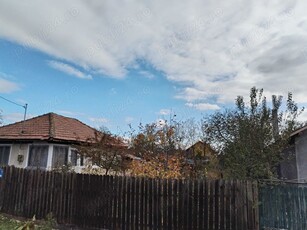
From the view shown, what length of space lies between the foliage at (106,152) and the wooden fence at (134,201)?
3552 mm

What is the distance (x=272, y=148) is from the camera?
A: 11383 millimetres

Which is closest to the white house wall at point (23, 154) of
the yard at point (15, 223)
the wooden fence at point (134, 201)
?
the wooden fence at point (134, 201)

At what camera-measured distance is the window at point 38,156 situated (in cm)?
1609

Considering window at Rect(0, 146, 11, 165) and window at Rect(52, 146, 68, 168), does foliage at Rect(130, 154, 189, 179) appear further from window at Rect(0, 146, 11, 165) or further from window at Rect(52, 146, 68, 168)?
window at Rect(0, 146, 11, 165)

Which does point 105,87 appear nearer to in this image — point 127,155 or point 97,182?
point 127,155

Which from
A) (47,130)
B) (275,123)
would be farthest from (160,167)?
(47,130)

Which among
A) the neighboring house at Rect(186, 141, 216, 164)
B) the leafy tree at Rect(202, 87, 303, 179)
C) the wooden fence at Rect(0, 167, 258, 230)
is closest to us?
the wooden fence at Rect(0, 167, 258, 230)

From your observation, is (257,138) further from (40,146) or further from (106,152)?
(40,146)

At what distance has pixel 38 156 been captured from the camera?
16.3 m

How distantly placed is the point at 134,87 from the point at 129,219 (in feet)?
24.8

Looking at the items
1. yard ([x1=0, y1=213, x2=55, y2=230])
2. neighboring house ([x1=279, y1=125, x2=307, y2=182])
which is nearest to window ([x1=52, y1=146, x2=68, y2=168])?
yard ([x1=0, y1=213, x2=55, y2=230])

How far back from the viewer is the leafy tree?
10.9 m

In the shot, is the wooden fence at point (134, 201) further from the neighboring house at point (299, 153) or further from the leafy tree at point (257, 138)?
the neighboring house at point (299, 153)

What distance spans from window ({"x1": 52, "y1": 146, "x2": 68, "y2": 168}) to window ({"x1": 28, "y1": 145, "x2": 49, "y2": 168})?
44 cm
